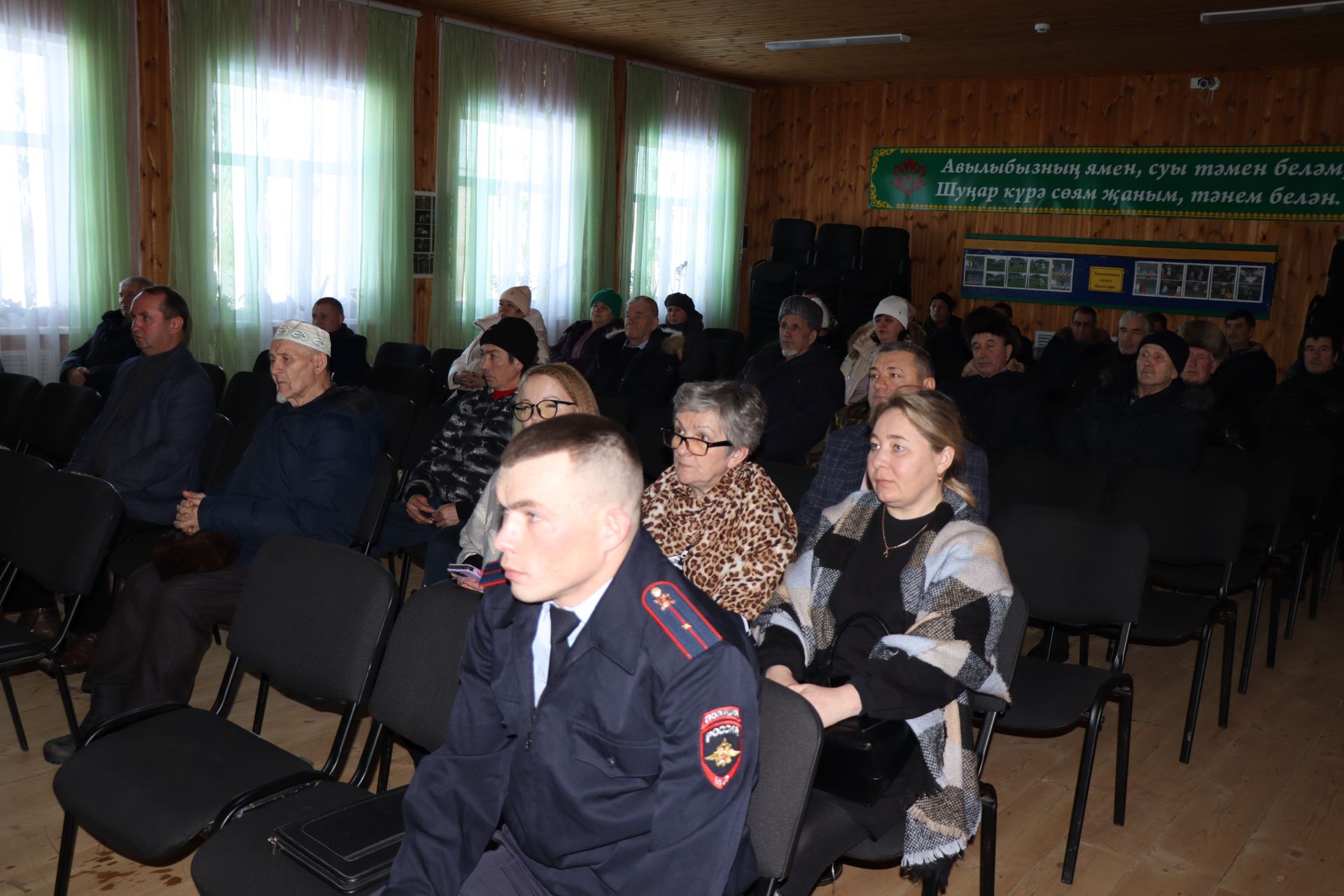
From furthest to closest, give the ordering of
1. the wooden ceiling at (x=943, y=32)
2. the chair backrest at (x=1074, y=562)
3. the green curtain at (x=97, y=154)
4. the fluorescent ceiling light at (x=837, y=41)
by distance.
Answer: the fluorescent ceiling light at (x=837, y=41) → the wooden ceiling at (x=943, y=32) → the green curtain at (x=97, y=154) → the chair backrest at (x=1074, y=562)

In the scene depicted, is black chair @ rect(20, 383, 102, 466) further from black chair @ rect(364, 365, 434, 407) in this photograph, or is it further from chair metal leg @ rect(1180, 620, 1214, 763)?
chair metal leg @ rect(1180, 620, 1214, 763)

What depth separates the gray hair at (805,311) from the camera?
17.9ft

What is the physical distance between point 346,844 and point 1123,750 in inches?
84.9

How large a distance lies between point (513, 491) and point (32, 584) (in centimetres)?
321

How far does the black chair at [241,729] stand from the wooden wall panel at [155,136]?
571 centimetres

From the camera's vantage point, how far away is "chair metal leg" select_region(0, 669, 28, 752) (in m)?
3.07

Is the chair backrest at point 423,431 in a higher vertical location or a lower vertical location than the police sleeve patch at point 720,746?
lower

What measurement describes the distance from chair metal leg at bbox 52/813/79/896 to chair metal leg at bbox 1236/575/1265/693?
3.80 meters

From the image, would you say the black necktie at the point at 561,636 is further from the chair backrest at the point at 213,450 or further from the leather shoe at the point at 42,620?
the leather shoe at the point at 42,620

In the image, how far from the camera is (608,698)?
1629 mm

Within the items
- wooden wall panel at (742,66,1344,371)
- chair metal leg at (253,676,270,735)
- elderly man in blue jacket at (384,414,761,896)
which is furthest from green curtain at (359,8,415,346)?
elderly man in blue jacket at (384,414,761,896)

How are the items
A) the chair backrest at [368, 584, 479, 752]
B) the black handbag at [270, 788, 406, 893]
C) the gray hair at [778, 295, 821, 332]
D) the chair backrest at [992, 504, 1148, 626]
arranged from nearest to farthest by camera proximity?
the black handbag at [270, 788, 406, 893]
the chair backrest at [368, 584, 479, 752]
the chair backrest at [992, 504, 1148, 626]
the gray hair at [778, 295, 821, 332]

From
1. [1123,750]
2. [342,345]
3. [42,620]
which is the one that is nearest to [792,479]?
[1123,750]

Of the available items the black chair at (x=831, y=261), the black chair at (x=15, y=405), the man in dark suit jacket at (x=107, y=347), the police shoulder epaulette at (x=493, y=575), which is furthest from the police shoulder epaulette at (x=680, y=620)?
the black chair at (x=831, y=261)
